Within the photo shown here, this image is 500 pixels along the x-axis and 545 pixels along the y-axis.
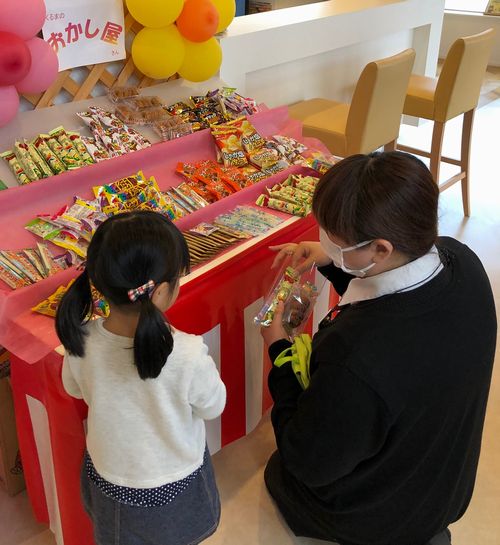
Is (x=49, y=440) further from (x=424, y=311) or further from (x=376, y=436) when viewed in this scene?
(x=424, y=311)

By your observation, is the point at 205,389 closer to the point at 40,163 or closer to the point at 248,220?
the point at 248,220

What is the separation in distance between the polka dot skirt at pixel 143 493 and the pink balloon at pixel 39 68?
106cm

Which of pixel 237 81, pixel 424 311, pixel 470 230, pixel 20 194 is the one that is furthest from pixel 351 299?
pixel 470 230

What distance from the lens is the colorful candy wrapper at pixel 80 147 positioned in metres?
1.70

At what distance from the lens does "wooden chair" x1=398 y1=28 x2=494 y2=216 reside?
9.41ft

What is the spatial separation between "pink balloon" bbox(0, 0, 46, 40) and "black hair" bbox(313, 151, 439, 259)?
35.8 inches

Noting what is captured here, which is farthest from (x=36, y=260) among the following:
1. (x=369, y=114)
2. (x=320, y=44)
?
(x=320, y=44)

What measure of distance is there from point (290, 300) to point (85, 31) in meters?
1.05

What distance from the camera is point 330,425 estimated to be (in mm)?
1107

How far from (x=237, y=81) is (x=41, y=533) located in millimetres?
1800

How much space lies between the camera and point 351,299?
1.24 m

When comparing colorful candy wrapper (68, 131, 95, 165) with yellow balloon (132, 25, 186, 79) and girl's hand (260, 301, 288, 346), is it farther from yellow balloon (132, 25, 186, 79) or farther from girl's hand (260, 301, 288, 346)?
girl's hand (260, 301, 288, 346)

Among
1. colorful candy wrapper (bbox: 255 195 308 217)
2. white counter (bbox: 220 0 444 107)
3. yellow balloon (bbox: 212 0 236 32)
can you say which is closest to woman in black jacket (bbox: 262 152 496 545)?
colorful candy wrapper (bbox: 255 195 308 217)

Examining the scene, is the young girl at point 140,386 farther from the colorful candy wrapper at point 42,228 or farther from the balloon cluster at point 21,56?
the balloon cluster at point 21,56
